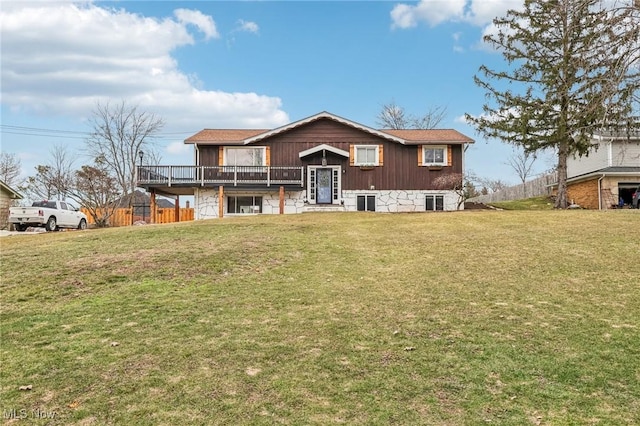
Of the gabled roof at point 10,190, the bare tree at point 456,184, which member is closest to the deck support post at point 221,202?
the bare tree at point 456,184

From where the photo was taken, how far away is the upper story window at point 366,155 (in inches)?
1000

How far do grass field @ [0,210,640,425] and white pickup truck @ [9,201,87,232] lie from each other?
11.7 meters

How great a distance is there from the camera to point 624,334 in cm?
553

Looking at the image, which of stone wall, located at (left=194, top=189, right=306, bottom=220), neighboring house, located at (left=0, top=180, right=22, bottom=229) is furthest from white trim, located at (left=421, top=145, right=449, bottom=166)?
neighboring house, located at (left=0, top=180, right=22, bottom=229)

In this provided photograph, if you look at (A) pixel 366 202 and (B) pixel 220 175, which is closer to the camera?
(B) pixel 220 175

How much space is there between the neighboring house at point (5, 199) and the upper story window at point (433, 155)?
24.6 meters

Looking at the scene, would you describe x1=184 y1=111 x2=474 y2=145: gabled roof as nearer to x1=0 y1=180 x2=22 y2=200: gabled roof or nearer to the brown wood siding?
the brown wood siding

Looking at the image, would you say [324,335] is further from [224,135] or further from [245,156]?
[224,135]

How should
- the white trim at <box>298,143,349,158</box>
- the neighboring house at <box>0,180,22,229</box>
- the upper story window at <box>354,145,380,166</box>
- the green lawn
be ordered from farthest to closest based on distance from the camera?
1. the neighboring house at <box>0,180,22,229</box>
2. the green lawn
3. the upper story window at <box>354,145,380,166</box>
4. the white trim at <box>298,143,349,158</box>

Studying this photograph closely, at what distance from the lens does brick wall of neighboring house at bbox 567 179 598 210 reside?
25859 millimetres

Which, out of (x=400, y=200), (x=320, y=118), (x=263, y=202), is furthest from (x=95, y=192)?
(x=400, y=200)

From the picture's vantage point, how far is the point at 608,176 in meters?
25.0

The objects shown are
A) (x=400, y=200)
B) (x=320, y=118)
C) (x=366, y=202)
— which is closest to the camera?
(x=400, y=200)

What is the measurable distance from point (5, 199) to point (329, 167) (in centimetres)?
2037
